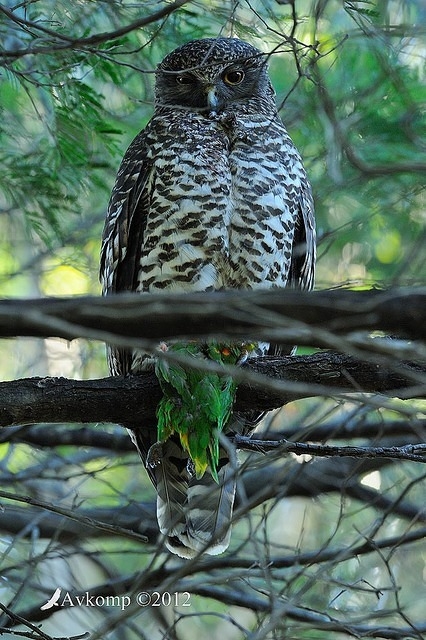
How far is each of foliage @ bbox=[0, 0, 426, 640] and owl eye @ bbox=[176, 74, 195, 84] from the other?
0.18m

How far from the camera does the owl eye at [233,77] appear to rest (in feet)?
14.7

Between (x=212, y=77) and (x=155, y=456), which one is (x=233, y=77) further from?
(x=155, y=456)

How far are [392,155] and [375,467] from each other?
56.2 inches

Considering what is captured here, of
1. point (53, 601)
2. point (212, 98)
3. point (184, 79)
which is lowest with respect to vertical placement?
point (53, 601)

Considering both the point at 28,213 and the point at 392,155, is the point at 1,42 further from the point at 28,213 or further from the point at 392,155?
the point at 392,155

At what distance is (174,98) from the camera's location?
4555mm

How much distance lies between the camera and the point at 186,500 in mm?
3818

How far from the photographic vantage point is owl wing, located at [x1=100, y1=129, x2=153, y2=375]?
409cm

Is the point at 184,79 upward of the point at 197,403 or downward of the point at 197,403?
upward

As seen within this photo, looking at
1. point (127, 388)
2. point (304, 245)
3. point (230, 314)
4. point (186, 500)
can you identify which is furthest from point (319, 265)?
point (230, 314)

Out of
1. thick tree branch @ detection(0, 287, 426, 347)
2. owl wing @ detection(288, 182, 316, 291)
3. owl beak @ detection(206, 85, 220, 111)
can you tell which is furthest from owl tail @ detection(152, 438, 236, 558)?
thick tree branch @ detection(0, 287, 426, 347)

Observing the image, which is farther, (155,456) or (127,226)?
(127,226)

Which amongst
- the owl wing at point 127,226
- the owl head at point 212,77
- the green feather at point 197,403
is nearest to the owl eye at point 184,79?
the owl head at point 212,77

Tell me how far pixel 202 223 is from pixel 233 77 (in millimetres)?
961
